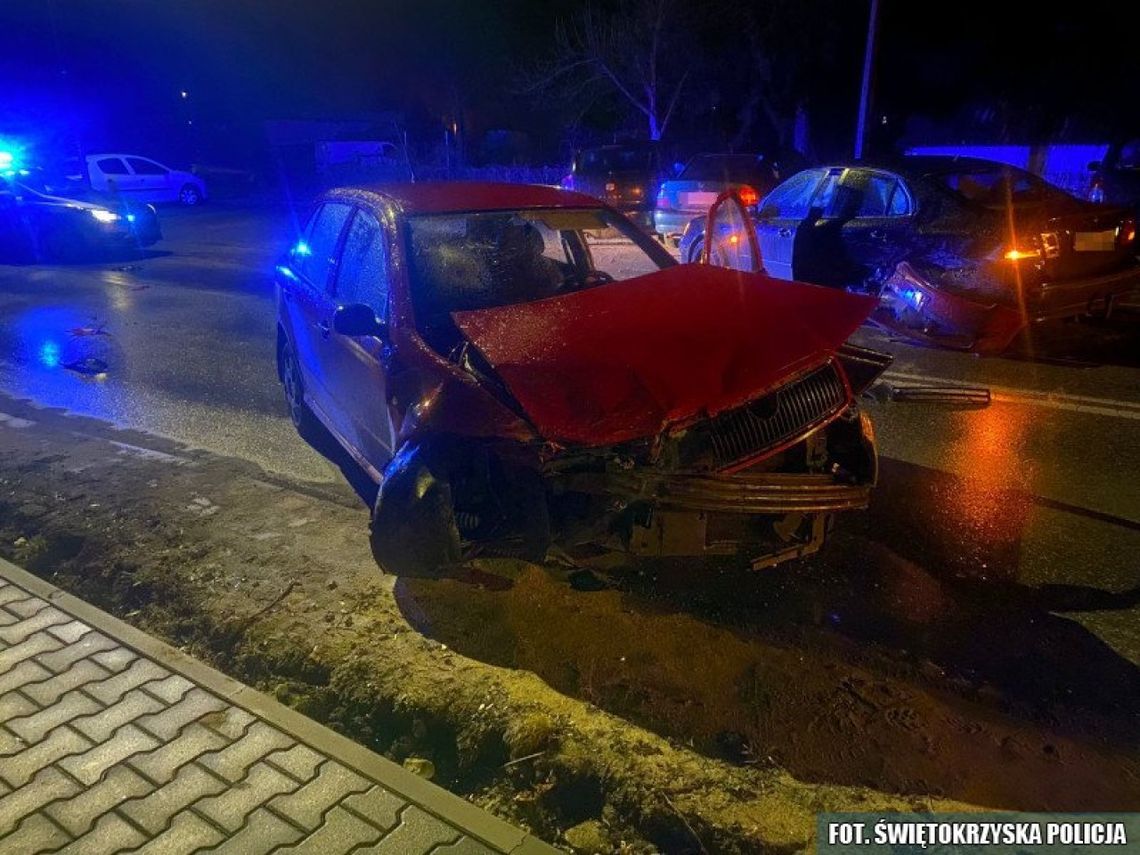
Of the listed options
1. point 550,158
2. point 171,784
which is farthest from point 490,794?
point 550,158

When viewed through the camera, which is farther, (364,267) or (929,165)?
(929,165)

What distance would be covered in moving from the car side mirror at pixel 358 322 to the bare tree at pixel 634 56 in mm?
24966

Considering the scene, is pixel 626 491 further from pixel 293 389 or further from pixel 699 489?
pixel 293 389

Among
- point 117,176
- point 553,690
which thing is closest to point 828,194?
point 553,690

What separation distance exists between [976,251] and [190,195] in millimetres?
25358

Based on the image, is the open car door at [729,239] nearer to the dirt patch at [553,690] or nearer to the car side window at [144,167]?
the dirt patch at [553,690]

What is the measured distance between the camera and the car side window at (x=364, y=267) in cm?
414

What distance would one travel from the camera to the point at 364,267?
4.43 metres

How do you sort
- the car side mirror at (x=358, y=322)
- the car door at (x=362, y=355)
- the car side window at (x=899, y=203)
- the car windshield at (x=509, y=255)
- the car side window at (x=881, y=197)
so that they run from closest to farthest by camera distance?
the car side mirror at (x=358, y=322) → the car door at (x=362, y=355) → the car windshield at (x=509, y=255) → the car side window at (x=899, y=203) → the car side window at (x=881, y=197)

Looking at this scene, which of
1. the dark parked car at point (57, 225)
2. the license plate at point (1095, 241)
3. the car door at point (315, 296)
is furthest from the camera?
the dark parked car at point (57, 225)

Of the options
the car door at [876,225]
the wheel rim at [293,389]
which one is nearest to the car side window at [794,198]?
the car door at [876,225]

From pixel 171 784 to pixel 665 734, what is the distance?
5.23 feet

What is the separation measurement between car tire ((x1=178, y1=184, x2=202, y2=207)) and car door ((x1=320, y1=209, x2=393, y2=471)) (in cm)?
2477

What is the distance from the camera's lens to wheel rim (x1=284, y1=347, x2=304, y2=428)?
5.91 meters
